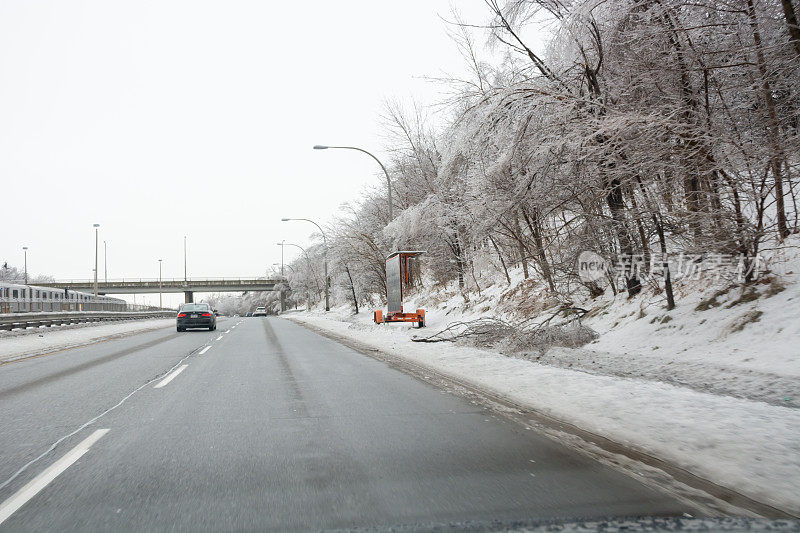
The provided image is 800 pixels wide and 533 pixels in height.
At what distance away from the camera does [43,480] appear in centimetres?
400

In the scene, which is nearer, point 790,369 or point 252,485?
point 252,485

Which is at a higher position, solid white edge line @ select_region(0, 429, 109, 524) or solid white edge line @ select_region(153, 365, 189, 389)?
solid white edge line @ select_region(153, 365, 189, 389)

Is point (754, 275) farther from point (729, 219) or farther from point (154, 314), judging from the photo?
point (154, 314)

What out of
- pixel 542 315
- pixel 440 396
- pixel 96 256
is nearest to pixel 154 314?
pixel 96 256

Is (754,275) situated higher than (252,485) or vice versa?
(754,275)

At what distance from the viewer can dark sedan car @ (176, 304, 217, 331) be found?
88.4 ft

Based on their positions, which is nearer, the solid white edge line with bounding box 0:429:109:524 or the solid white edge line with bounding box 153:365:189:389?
the solid white edge line with bounding box 0:429:109:524

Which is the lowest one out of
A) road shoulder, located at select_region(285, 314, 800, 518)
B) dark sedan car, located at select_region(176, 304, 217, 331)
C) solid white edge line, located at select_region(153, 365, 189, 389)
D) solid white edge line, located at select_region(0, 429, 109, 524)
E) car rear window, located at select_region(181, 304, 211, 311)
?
road shoulder, located at select_region(285, 314, 800, 518)

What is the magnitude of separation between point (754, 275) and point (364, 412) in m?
7.96

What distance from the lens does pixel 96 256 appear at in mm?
50812

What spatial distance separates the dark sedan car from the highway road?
63.1 ft

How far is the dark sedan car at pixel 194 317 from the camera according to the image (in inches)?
1061

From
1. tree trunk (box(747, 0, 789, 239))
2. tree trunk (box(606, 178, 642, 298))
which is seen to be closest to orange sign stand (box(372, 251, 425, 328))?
tree trunk (box(606, 178, 642, 298))

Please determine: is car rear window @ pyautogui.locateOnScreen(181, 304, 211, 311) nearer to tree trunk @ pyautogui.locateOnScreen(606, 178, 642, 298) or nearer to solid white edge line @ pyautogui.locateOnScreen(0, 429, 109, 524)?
tree trunk @ pyautogui.locateOnScreen(606, 178, 642, 298)
